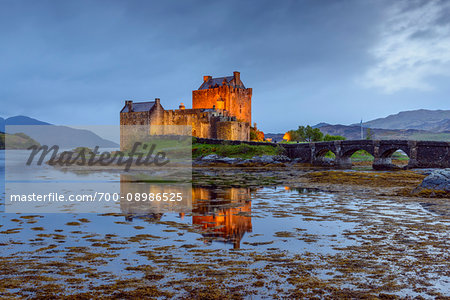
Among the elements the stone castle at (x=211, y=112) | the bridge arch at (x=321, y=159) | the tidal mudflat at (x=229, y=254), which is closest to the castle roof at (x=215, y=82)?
the stone castle at (x=211, y=112)

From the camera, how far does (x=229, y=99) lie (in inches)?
3418

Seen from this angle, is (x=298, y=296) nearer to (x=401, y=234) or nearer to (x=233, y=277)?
(x=233, y=277)

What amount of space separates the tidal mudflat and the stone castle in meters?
63.4

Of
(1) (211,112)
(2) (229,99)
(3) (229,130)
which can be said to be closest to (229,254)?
(3) (229,130)

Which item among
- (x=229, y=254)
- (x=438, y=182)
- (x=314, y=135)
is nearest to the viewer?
(x=229, y=254)

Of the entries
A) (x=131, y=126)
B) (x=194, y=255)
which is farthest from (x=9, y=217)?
(x=131, y=126)

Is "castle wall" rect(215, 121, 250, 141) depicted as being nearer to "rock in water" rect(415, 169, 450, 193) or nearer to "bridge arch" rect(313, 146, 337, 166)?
"bridge arch" rect(313, 146, 337, 166)

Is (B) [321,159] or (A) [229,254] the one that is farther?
(B) [321,159]

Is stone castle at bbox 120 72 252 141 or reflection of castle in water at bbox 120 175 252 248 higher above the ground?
stone castle at bbox 120 72 252 141

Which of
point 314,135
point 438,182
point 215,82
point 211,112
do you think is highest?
point 215,82

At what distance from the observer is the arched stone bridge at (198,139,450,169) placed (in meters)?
46.6

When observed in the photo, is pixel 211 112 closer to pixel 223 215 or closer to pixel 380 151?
pixel 380 151

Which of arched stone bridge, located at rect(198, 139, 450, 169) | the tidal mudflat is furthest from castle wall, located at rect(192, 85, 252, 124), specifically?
the tidal mudflat

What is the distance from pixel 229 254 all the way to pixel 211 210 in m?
6.67
